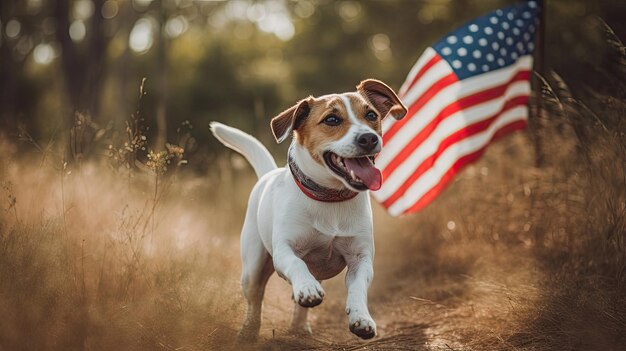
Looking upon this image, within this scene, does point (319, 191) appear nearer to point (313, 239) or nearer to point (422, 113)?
point (313, 239)

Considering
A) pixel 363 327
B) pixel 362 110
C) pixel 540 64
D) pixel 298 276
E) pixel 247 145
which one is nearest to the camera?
pixel 363 327

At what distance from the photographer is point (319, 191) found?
167 inches

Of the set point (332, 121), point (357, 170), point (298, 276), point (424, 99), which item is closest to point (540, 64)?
point (424, 99)

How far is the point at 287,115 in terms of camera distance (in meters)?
4.36

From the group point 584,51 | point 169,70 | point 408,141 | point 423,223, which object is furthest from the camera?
point 169,70

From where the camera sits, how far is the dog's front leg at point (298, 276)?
360 cm

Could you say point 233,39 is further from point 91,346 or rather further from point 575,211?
point 91,346

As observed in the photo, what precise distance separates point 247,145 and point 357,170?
1.79 meters

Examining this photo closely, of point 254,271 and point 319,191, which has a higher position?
point 319,191

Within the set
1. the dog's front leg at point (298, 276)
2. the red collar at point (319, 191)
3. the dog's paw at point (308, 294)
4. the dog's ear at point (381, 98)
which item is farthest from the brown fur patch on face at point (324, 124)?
the dog's paw at point (308, 294)

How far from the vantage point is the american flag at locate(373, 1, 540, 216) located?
6.87 metres

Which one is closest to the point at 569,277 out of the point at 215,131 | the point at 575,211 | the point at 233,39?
the point at 575,211

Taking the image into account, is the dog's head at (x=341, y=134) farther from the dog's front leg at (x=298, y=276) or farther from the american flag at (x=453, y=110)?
the american flag at (x=453, y=110)

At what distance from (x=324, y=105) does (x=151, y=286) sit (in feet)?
5.34
